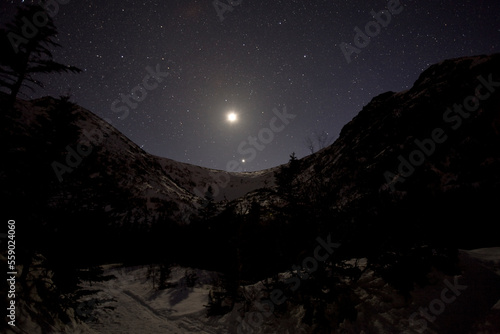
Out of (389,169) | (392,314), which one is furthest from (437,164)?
(392,314)

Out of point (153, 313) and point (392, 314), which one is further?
point (153, 313)

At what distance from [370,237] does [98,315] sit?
11.1 meters

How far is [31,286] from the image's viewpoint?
520 cm

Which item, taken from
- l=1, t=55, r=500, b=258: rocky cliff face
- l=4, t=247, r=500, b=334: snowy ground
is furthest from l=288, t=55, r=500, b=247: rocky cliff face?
l=4, t=247, r=500, b=334: snowy ground

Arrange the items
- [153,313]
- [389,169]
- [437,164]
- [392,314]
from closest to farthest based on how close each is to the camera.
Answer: [392,314] < [153,313] < [437,164] < [389,169]

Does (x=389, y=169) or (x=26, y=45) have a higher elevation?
(x=26, y=45)

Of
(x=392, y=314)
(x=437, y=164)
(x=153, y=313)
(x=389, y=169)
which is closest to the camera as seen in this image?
(x=392, y=314)

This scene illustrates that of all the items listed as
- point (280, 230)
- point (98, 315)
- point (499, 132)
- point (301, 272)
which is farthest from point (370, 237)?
point (499, 132)

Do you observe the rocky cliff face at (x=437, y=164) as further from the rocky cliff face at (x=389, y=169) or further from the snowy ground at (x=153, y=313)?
the snowy ground at (x=153, y=313)

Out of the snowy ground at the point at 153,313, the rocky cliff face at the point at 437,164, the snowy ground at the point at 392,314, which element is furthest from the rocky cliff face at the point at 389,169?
the snowy ground at the point at 153,313

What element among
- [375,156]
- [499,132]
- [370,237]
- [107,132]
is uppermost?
[107,132]

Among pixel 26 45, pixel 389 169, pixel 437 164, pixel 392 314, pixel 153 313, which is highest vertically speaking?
pixel 26 45

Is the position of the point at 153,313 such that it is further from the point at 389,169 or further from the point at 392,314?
the point at 389,169

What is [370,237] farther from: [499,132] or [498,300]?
[499,132]
